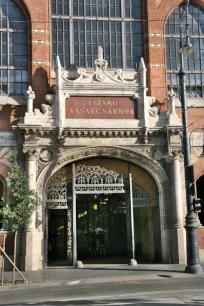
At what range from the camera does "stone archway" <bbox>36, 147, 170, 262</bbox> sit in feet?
66.8

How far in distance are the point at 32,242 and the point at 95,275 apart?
3569 millimetres

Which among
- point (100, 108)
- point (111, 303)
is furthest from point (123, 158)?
point (111, 303)

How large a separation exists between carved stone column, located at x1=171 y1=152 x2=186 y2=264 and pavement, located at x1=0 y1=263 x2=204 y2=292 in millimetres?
700

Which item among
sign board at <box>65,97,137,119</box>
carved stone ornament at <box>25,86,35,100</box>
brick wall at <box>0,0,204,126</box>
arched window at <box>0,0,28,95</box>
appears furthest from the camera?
arched window at <box>0,0,28,95</box>

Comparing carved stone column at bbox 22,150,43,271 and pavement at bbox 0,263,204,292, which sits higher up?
carved stone column at bbox 22,150,43,271

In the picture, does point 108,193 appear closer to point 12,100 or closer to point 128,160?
point 128,160

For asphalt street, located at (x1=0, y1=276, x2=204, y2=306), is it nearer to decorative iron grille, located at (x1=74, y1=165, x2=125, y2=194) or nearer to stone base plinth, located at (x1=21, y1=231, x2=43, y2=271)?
stone base plinth, located at (x1=21, y1=231, x2=43, y2=271)

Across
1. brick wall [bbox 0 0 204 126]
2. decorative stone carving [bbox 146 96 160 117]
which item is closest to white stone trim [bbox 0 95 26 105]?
brick wall [bbox 0 0 204 126]

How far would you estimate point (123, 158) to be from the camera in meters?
21.0

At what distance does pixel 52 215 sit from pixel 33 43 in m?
9.56

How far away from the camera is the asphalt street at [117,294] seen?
10.6 meters

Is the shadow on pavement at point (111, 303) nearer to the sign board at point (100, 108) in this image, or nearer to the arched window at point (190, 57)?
the sign board at point (100, 108)

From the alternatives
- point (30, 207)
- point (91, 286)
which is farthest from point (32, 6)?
point (91, 286)

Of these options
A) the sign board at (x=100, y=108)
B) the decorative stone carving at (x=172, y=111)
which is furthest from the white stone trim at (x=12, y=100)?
the decorative stone carving at (x=172, y=111)
